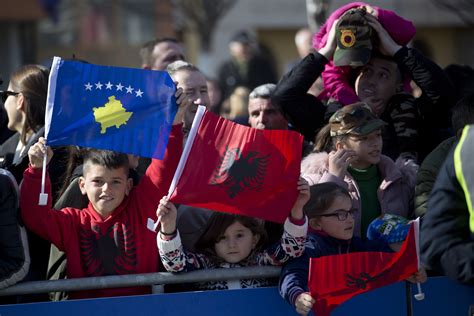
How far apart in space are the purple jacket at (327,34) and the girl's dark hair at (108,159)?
1701 millimetres

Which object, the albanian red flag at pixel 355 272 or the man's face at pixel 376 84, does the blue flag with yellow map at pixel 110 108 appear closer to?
the albanian red flag at pixel 355 272

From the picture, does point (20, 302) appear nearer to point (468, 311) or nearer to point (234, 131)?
point (234, 131)

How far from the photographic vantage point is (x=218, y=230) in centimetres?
512

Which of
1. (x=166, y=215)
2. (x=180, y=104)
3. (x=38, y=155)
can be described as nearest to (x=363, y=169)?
(x=180, y=104)

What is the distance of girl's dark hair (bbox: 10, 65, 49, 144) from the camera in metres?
5.98

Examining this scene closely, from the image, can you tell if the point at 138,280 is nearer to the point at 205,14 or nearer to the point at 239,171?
the point at 239,171

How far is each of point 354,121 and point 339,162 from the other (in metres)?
0.29

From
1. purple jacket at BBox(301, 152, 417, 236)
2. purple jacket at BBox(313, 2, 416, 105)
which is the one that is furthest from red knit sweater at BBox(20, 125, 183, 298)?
purple jacket at BBox(313, 2, 416, 105)

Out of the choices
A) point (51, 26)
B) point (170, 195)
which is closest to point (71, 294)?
point (170, 195)

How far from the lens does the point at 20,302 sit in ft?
16.8

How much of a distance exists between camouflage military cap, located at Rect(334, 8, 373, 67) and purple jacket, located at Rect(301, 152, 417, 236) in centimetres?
64

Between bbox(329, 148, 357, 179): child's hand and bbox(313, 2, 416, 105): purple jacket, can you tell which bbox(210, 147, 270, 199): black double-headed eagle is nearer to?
bbox(329, 148, 357, 179): child's hand

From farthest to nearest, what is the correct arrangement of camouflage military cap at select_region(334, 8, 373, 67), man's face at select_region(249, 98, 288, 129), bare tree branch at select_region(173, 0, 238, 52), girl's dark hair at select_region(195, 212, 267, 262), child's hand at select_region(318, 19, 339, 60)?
bare tree branch at select_region(173, 0, 238, 52), man's face at select_region(249, 98, 288, 129), child's hand at select_region(318, 19, 339, 60), camouflage military cap at select_region(334, 8, 373, 67), girl's dark hair at select_region(195, 212, 267, 262)

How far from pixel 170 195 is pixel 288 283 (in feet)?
2.37
